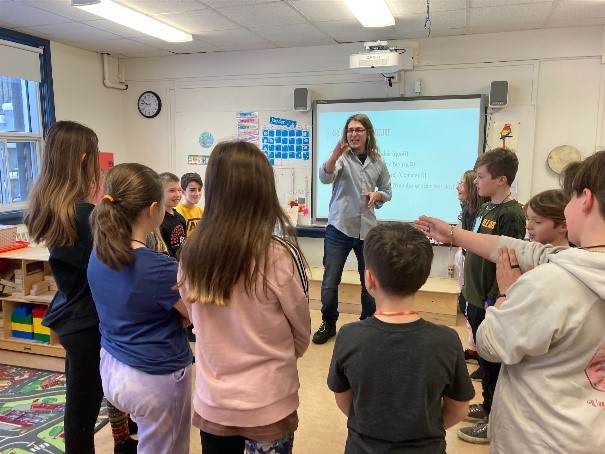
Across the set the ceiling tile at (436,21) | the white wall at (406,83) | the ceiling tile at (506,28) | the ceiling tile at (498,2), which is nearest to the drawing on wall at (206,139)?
the white wall at (406,83)

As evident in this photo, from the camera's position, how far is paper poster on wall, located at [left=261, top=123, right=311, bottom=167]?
4.75m

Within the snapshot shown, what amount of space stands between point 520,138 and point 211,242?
12.1 feet

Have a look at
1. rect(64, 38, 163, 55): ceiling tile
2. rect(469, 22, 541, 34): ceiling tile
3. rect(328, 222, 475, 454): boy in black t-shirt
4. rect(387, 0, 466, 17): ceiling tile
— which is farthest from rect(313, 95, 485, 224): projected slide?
rect(328, 222, 475, 454): boy in black t-shirt

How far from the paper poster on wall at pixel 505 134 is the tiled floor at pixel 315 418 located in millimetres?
2054

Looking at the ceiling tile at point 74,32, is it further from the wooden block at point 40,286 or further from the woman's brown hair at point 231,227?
the woman's brown hair at point 231,227

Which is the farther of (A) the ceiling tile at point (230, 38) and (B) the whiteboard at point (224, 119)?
(B) the whiteboard at point (224, 119)

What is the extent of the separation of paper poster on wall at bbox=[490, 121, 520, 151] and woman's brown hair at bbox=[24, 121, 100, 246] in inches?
137

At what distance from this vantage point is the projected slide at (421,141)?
4215 millimetres

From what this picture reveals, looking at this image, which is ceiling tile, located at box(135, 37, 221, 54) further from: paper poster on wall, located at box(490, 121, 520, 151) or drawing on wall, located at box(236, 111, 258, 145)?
paper poster on wall, located at box(490, 121, 520, 151)

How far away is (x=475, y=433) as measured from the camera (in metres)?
2.28

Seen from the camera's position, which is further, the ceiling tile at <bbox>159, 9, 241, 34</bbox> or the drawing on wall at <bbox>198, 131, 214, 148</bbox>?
the drawing on wall at <bbox>198, 131, 214, 148</bbox>

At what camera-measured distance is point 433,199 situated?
441 cm

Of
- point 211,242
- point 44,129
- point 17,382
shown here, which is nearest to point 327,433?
point 211,242

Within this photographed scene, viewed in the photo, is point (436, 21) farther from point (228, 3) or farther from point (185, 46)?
point (185, 46)
